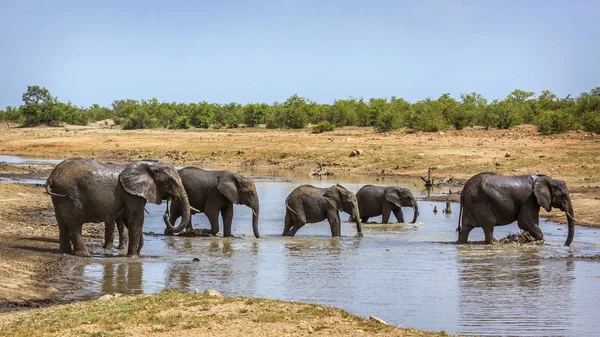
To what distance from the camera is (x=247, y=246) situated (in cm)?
1889

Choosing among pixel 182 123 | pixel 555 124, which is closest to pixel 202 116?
pixel 182 123

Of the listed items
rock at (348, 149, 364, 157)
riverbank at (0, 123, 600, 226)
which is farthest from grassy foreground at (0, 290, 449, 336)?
rock at (348, 149, 364, 157)

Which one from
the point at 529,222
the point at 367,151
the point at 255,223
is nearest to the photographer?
the point at 529,222

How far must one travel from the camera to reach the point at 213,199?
68.8ft

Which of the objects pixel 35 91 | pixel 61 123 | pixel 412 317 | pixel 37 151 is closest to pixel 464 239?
pixel 412 317

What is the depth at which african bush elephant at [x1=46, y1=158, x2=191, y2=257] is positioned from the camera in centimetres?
1555

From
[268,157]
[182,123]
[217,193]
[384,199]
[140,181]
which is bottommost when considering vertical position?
[384,199]

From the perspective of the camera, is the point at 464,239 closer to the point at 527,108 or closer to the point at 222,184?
the point at 222,184

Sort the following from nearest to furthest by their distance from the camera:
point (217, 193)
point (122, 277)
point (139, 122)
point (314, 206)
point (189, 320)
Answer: point (189, 320) < point (122, 277) < point (217, 193) < point (314, 206) < point (139, 122)

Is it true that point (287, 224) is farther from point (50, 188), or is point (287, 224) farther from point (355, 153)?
point (355, 153)

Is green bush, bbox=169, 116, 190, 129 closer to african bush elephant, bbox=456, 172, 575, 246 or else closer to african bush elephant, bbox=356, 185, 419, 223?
african bush elephant, bbox=356, 185, 419, 223

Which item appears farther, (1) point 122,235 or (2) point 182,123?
(2) point 182,123

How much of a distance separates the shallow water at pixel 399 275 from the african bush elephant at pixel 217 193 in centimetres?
82

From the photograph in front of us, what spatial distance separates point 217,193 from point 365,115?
44.2 metres
